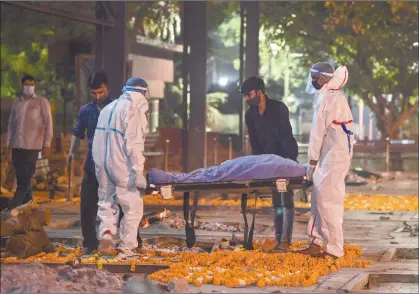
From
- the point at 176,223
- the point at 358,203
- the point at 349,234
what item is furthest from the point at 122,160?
the point at 358,203

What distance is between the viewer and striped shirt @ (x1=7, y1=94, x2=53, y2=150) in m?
15.8

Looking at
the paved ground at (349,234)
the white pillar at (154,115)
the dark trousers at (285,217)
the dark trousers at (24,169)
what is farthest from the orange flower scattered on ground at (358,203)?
the white pillar at (154,115)

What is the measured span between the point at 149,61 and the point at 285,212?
21.8 metres

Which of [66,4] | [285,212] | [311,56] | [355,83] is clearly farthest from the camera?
[311,56]

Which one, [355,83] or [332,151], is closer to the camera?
[332,151]

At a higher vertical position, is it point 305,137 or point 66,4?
point 66,4

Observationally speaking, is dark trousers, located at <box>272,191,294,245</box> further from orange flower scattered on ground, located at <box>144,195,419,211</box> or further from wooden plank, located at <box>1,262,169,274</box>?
orange flower scattered on ground, located at <box>144,195,419,211</box>

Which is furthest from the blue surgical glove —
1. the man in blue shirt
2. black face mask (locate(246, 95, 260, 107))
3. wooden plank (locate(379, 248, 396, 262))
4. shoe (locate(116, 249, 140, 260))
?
the man in blue shirt

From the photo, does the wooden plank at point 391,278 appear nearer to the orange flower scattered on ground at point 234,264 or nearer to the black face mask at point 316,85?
the orange flower scattered on ground at point 234,264

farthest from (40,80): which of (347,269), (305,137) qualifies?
(347,269)

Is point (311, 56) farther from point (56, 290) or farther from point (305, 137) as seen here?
point (56, 290)

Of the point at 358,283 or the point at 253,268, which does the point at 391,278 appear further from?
the point at 253,268

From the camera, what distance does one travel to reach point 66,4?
89.4 ft

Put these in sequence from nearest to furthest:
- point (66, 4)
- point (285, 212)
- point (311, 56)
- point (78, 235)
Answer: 1. point (285, 212)
2. point (78, 235)
3. point (66, 4)
4. point (311, 56)
